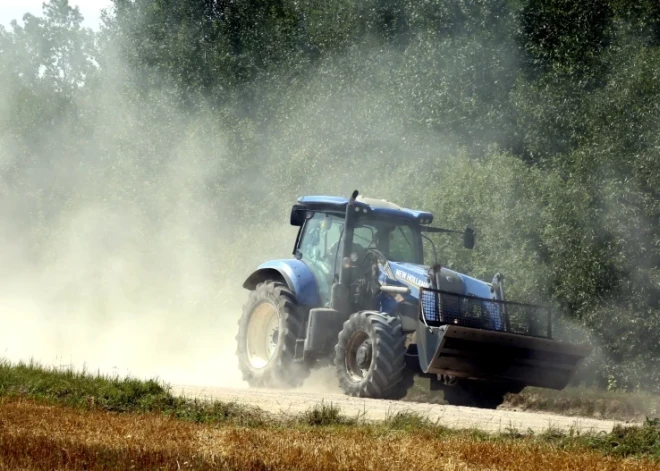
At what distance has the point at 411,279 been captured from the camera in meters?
15.3

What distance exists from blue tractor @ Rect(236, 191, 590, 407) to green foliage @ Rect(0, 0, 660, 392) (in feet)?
13.1

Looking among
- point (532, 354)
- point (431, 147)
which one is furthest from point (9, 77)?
point (532, 354)

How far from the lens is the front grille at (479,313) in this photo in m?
14.6

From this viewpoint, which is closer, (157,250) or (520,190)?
(520,190)

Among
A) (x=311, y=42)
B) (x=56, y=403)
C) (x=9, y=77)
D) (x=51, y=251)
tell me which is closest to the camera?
(x=56, y=403)

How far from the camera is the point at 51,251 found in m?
37.4

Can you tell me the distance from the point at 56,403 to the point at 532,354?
236 inches

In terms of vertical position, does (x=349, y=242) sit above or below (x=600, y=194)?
below

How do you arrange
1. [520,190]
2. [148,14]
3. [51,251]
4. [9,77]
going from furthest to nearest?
[9,77] < [148,14] < [51,251] < [520,190]

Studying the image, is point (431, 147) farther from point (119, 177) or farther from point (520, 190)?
point (119, 177)

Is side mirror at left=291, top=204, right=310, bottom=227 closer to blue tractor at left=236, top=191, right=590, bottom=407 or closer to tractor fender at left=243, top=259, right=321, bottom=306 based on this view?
blue tractor at left=236, top=191, right=590, bottom=407

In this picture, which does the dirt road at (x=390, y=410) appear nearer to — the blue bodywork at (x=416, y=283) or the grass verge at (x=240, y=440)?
the grass verge at (x=240, y=440)

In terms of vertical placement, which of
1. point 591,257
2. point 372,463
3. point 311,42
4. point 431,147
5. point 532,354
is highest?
point 311,42

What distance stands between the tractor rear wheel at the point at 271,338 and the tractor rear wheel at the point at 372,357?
4.31 ft
